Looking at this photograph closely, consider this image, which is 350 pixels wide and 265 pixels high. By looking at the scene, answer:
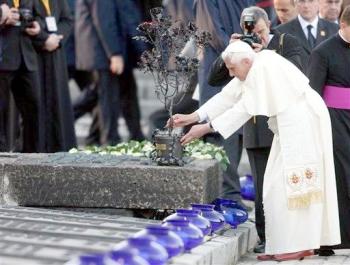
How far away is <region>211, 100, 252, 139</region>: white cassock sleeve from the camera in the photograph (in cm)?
1059

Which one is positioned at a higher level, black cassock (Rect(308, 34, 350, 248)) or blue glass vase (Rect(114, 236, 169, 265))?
black cassock (Rect(308, 34, 350, 248))

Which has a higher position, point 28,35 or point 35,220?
point 28,35

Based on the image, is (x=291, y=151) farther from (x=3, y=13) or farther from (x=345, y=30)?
(x=3, y=13)

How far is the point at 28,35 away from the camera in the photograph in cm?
1363

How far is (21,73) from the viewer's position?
536 inches

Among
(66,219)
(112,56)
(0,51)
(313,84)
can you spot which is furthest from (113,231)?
(112,56)

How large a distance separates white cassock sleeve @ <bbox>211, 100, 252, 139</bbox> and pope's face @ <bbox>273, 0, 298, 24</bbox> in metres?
2.48

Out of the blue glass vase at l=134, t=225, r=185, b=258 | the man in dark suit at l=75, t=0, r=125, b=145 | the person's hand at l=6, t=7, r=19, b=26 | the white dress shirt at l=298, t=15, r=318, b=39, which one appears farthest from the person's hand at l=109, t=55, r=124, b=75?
the blue glass vase at l=134, t=225, r=185, b=258

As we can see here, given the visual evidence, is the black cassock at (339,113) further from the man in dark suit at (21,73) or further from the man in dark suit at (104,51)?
the man in dark suit at (104,51)

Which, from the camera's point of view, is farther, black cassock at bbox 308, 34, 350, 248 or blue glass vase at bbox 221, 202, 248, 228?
black cassock at bbox 308, 34, 350, 248

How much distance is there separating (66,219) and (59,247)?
3.71ft

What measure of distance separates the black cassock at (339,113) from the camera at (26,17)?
3357mm

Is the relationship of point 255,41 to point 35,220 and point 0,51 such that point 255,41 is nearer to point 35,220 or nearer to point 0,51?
point 35,220

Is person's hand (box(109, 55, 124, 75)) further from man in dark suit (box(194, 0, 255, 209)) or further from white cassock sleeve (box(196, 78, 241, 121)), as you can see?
white cassock sleeve (box(196, 78, 241, 121))
